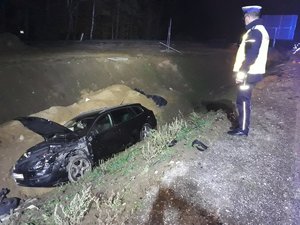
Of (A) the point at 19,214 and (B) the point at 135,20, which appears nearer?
(A) the point at 19,214

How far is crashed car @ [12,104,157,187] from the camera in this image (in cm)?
739

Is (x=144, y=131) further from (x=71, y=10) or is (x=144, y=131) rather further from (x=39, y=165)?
(x=71, y=10)

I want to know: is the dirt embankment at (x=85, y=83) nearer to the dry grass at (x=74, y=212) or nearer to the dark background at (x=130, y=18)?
the dry grass at (x=74, y=212)

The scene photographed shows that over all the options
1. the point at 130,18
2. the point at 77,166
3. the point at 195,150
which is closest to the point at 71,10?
the point at 130,18

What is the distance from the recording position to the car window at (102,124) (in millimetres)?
8344

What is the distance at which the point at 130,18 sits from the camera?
3278 cm

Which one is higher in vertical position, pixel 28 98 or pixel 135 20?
pixel 135 20

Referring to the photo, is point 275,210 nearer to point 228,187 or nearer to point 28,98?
point 228,187

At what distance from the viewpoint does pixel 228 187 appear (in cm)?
479

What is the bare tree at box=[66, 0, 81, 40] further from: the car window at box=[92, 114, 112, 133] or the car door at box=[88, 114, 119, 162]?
the car door at box=[88, 114, 119, 162]

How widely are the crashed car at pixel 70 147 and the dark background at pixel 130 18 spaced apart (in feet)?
59.5

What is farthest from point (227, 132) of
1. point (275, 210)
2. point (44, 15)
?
point (44, 15)

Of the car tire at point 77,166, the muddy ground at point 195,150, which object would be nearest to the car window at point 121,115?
the car tire at point 77,166

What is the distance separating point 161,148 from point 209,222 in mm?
2201
